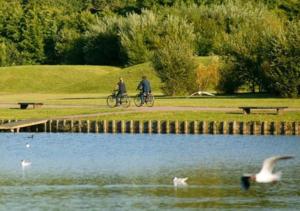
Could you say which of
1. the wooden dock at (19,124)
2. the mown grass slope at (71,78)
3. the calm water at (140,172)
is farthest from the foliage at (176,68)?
the calm water at (140,172)

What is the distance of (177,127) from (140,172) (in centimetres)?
1742

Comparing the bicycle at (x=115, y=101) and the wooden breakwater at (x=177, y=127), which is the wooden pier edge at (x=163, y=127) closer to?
the wooden breakwater at (x=177, y=127)

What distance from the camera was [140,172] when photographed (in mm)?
43812

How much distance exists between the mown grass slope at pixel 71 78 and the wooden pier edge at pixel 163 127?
43332 mm

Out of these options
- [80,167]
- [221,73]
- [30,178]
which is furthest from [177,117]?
[221,73]

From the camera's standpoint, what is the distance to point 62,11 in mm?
151125

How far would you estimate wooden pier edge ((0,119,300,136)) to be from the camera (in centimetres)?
6025

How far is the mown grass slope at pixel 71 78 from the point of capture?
110000 millimetres

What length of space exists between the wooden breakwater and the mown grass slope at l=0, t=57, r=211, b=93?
143 feet

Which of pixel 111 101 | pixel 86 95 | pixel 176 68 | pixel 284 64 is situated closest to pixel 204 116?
pixel 111 101

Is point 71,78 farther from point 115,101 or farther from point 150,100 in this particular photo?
point 150,100

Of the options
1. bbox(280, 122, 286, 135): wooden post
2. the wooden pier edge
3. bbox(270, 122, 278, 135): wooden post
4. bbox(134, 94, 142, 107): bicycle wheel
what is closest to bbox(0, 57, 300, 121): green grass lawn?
bbox(134, 94, 142, 107): bicycle wheel

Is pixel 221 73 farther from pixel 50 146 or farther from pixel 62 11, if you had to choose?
pixel 62 11

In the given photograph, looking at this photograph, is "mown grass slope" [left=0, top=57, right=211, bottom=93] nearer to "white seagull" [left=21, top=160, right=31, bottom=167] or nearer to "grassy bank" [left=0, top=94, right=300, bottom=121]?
"grassy bank" [left=0, top=94, right=300, bottom=121]
